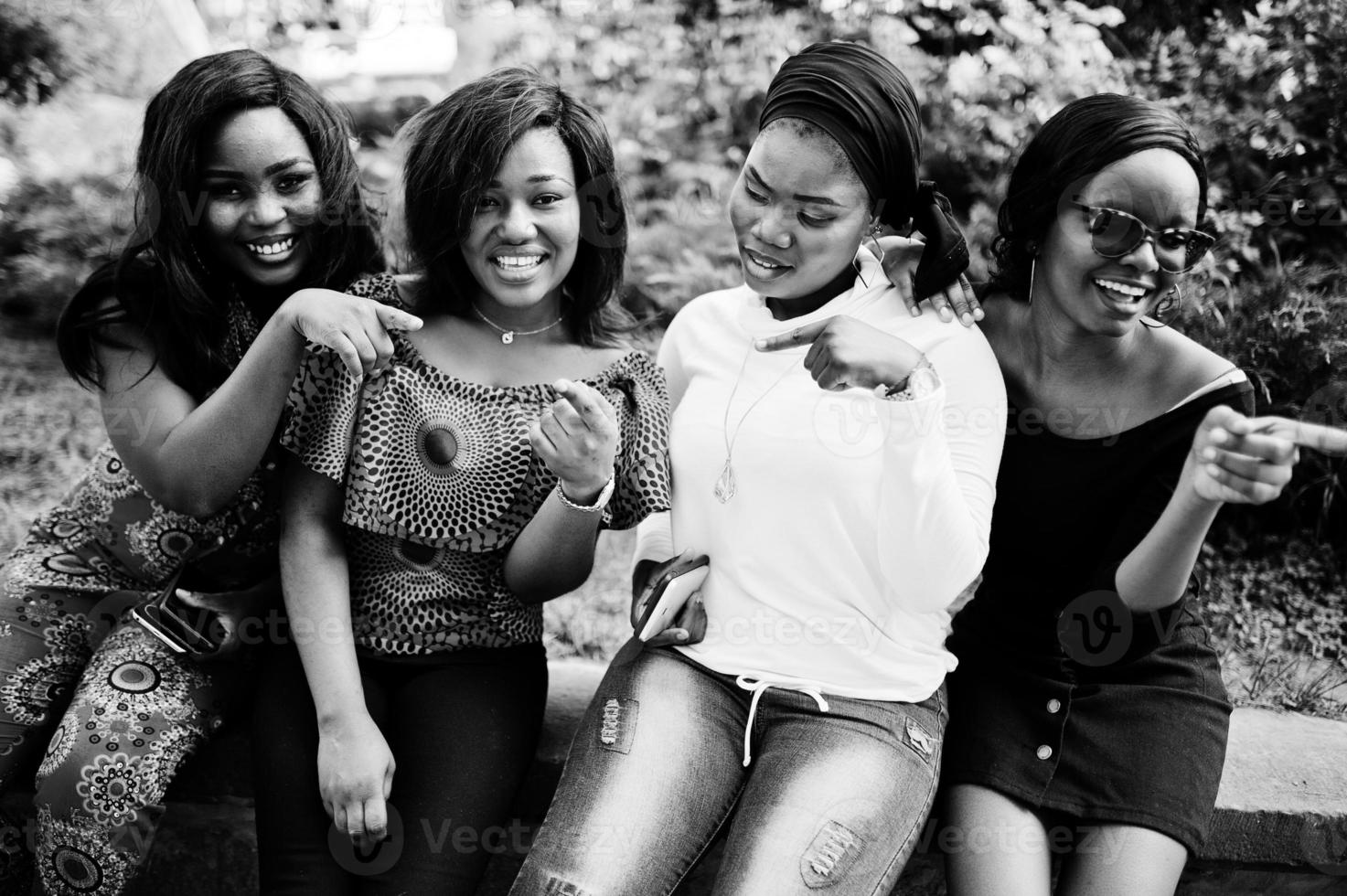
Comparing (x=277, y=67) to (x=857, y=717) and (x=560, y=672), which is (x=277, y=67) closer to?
(x=560, y=672)

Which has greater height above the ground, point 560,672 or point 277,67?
point 277,67

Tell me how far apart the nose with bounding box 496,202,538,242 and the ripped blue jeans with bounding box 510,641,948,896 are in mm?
789

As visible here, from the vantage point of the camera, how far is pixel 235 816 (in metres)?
2.26

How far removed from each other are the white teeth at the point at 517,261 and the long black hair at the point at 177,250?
1.34ft

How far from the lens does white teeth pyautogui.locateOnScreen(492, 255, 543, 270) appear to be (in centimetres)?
203

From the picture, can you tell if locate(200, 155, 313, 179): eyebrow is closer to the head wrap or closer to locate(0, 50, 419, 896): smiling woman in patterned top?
locate(0, 50, 419, 896): smiling woman in patterned top

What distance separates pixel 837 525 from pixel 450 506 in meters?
0.67

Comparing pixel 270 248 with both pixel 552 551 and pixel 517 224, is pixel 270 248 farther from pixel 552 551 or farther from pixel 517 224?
pixel 552 551

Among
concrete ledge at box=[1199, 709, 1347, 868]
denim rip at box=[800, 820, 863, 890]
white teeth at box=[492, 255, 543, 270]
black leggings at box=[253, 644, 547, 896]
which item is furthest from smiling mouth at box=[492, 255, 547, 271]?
concrete ledge at box=[1199, 709, 1347, 868]

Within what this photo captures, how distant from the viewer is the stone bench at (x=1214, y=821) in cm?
208

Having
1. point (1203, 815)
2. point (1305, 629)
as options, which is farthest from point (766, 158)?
point (1305, 629)

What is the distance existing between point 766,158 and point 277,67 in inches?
38.0

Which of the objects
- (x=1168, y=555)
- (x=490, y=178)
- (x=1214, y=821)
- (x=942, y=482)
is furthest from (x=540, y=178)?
(x=1214, y=821)

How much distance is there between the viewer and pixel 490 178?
2004 mm
